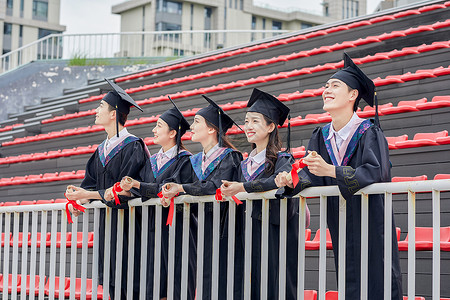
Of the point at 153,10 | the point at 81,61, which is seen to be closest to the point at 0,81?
the point at 81,61

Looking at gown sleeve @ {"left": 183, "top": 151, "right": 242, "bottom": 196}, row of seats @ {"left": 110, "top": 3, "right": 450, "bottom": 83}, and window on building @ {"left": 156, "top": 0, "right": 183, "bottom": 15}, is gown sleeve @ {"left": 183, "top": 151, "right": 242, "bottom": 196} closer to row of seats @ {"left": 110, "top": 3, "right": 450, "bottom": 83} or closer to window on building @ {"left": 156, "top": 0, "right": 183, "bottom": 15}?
row of seats @ {"left": 110, "top": 3, "right": 450, "bottom": 83}

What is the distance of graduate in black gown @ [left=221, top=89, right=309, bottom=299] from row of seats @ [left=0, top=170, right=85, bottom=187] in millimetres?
4102

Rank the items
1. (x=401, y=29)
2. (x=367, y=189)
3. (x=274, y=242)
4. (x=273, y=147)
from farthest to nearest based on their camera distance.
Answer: (x=401, y=29) → (x=273, y=147) → (x=274, y=242) → (x=367, y=189)

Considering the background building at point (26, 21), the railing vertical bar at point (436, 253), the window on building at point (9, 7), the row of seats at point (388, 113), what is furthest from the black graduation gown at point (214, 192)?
the window on building at point (9, 7)

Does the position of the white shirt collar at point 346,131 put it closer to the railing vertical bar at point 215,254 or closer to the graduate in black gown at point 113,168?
the railing vertical bar at point 215,254

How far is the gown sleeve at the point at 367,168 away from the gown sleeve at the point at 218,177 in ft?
3.38

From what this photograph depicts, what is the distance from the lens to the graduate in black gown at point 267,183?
3.90 metres

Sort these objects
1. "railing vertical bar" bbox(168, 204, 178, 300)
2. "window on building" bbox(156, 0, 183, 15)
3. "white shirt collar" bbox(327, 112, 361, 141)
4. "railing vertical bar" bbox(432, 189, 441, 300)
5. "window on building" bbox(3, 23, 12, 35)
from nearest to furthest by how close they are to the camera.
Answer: "railing vertical bar" bbox(432, 189, 441, 300) → "white shirt collar" bbox(327, 112, 361, 141) → "railing vertical bar" bbox(168, 204, 178, 300) → "window on building" bbox(3, 23, 12, 35) → "window on building" bbox(156, 0, 183, 15)

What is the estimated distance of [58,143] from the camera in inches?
385

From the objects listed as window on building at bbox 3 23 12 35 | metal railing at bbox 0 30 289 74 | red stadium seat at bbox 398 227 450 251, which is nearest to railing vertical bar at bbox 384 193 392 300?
red stadium seat at bbox 398 227 450 251

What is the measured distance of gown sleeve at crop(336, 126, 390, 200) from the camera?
3.34 metres

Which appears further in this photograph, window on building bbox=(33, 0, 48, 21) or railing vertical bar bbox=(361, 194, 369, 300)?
window on building bbox=(33, 0, 48, 21)

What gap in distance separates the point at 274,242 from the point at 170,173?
1198 mm

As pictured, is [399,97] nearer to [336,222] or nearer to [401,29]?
[401,29]
